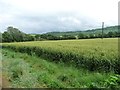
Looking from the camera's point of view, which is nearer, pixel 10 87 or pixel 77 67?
pixel 10 87

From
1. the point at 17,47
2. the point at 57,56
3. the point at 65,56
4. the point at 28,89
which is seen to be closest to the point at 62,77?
the point at 28,89

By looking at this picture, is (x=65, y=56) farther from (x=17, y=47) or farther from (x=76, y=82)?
(x=17, y=47)

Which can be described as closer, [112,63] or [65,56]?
[112,63]

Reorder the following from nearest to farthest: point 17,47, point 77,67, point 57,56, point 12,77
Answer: point 12,77, point 77,67, point 57,56, point 17,47

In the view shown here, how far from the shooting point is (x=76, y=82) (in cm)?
Answer: 1153

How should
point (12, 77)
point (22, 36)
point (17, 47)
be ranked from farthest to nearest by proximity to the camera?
point (22, 36)
point (17, 47)
point (12, 77)

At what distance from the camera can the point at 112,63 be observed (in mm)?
12961

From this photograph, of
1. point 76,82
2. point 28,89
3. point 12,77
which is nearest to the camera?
point 28,89

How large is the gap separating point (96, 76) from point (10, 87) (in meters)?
3.66

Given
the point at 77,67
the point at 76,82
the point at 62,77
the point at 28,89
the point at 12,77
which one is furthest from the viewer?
the point at 77,67

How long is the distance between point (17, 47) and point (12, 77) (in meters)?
26.4

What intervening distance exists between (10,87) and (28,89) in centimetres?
101

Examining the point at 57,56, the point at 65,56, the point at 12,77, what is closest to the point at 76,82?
the point at 12,77

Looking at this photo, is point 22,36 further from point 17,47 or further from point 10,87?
point 10,87
